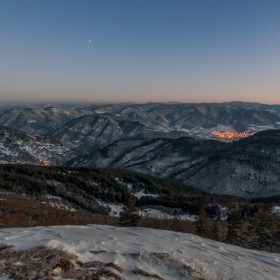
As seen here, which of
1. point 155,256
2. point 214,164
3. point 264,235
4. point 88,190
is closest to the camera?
point 155,256

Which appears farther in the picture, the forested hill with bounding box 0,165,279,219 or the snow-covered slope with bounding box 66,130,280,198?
the snow-covered slope with bounding box 66,130,280,198

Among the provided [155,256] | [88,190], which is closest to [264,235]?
[155,256]

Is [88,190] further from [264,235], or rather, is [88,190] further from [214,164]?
[214,164]

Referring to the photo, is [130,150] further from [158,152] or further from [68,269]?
[68,269]

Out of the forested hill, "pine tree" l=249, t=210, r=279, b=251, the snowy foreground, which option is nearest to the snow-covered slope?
the forested hill

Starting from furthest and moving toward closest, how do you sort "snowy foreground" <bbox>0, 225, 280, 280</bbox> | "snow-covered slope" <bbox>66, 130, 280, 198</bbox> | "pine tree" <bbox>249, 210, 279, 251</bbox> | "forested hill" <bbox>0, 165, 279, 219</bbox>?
"snow-covered slope" <bbox>66, 130, 280, 198</bbox>, "forested hill" <bbox>0, 165, 279, 219</bbox>, "pine tree" <bbox>249, 210, 279, 251</bbox>, "snowy foreground" <bbox>0, 225, 280, 280</bbox>

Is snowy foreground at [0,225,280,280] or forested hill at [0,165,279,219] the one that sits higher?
snowy foreground at [0,225,280,280]

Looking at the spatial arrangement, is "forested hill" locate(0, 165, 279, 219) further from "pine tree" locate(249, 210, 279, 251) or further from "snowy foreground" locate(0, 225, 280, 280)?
"snowy foreground" locate(0, 225, 280, 280)

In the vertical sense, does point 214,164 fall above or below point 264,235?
below

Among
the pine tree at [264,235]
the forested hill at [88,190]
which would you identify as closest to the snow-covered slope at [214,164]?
the forested hill at [88,190]

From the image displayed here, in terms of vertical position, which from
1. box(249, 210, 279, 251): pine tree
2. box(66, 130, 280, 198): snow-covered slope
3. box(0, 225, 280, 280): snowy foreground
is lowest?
box(66, 130, 280, 198): snow-covered slope

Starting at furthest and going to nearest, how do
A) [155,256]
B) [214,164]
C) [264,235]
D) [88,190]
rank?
Answer: [214,164], [88,190], [264,235], [155,256]

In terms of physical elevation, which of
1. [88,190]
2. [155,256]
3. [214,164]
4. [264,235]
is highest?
[155,256]
